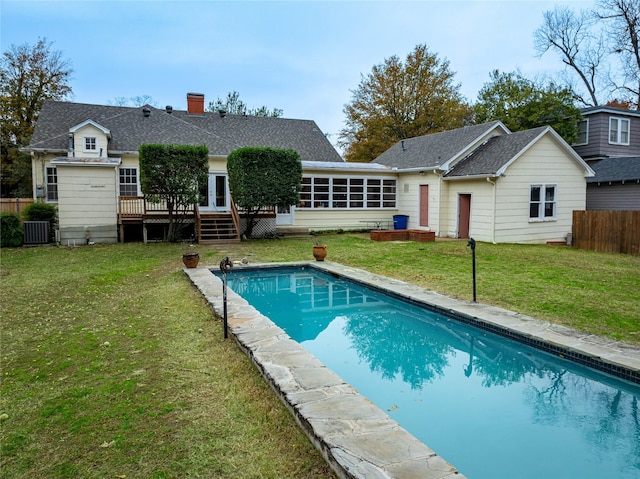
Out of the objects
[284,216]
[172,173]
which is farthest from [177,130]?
[284,216]

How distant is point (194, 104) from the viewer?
23125mm

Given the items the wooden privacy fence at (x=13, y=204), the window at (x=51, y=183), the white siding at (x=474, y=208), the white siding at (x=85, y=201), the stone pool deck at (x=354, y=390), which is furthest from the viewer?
the wooden privacy fence at (x=13, y=204)

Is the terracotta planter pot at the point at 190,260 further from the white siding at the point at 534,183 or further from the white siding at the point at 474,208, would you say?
the white siding at the point at 534,183

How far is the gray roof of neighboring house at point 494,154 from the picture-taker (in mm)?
16141

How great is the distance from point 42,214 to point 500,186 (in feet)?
53.2

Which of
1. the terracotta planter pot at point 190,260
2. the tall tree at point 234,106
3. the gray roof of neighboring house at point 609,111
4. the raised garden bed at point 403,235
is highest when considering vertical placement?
the tall tree at point 234,106

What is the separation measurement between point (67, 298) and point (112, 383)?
428 cm

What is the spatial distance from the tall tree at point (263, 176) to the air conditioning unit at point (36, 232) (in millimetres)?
6429

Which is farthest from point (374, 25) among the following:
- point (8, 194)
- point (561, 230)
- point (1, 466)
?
point (8, 194)

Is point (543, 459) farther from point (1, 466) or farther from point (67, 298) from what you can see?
point (67, 298)

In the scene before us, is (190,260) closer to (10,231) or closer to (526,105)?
(10,231)

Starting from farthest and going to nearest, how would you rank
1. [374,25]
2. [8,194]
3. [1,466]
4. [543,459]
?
1. [8,194]
2. [374,25]
3. [543,459]
4. [1,466]

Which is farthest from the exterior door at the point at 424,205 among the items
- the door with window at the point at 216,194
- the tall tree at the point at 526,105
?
the tall tree at the point at 526,105

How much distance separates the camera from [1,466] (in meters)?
2.90
